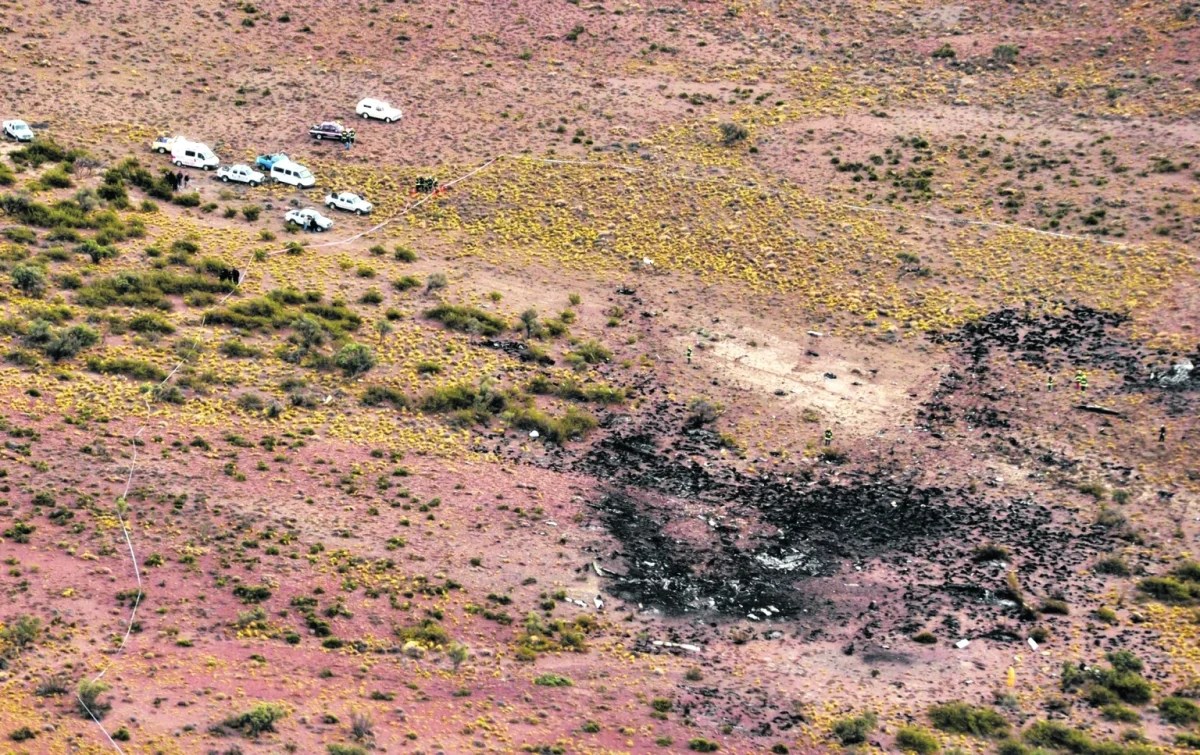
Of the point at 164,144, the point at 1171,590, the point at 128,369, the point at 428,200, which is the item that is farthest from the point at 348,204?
the point at 1171,590

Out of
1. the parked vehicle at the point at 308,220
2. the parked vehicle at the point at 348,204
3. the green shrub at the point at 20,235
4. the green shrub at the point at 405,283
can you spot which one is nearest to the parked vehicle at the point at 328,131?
the parked vehicle at the point at 348,204

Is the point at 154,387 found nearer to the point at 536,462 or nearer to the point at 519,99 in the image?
the point at 536,462

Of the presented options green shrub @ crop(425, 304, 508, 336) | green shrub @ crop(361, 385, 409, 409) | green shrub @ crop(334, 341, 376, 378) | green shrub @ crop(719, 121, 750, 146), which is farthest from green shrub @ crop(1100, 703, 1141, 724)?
green shrub @ crop(719, 121, 750, 146)

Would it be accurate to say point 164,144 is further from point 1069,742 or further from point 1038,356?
point 1069,742

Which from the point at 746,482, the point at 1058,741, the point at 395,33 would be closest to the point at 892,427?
the point at 746,482

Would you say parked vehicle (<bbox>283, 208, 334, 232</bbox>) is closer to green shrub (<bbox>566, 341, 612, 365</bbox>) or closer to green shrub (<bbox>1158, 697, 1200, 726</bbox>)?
green shrub (<bbox>566, 341, 612, 365</bbox>)

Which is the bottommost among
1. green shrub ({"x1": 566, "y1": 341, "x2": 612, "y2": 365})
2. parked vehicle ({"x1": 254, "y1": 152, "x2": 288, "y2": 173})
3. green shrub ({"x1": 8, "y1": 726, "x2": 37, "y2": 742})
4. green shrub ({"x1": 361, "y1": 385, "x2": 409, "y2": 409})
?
green shrub ({"x1": 8, "y1": 726, "x2": 37, "y2": 742})
